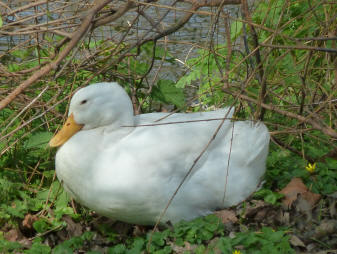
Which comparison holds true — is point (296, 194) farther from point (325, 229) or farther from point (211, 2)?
point (211, 2)

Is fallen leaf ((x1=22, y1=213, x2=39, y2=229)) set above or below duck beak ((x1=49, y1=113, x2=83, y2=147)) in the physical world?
below

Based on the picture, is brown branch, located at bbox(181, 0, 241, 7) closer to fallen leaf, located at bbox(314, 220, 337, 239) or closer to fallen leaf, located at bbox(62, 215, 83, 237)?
fallen leaf, located at bbox(314, 220, 337, 239)

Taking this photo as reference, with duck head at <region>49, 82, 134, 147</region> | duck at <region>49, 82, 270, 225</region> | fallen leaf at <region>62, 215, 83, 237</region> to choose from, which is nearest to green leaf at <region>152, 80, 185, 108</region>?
duck at <region>49, 82, 270, 225</region>

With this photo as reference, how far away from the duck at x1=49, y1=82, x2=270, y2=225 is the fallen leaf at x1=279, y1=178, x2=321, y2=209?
222 mm

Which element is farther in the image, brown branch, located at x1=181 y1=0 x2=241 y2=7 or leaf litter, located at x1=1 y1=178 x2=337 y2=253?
brown branch, located at x1=181 y1=0 x2=241 y2=7

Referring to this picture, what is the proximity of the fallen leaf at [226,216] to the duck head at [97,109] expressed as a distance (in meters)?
0.84

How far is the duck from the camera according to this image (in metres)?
3.40

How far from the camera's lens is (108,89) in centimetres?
372

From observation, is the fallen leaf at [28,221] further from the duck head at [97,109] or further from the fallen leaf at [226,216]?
the fallen leaf at [226,216]

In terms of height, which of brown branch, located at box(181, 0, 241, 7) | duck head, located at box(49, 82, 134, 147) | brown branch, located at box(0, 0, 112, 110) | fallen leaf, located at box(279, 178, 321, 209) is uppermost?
brown branch, located at box(181, 0, 241, 7)

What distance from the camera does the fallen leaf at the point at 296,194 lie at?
3656mm

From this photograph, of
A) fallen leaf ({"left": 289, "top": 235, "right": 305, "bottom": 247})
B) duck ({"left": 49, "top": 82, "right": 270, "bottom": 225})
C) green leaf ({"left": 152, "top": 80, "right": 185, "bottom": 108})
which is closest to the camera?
fallen leaf ({"left": 289, "top": 235, "right": 305, "bottom": 247})

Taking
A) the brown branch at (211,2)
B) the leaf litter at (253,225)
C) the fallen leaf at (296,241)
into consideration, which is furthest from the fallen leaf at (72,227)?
the brown branch at (211,2)

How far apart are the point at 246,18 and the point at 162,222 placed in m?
1.42
